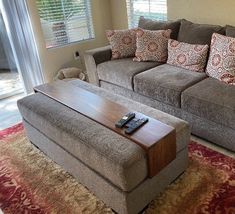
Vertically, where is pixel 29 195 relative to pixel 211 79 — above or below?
below

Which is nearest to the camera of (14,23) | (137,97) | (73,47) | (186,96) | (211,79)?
(186,96)

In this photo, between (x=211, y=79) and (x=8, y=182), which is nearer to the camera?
(x=8, y=182)

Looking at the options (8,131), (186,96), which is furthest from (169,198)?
(8,131)

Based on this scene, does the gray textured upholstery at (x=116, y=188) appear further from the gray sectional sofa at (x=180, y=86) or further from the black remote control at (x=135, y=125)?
the gray sectional sofa at (x=180, y=86)

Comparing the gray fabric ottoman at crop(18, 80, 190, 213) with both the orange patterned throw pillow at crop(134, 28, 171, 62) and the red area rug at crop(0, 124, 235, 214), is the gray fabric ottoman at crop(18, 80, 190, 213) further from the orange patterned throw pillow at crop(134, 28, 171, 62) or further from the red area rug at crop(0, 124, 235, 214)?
the orange patterned throw pillow at crop(134, 28, 171, 62)

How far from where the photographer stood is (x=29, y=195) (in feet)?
6.20

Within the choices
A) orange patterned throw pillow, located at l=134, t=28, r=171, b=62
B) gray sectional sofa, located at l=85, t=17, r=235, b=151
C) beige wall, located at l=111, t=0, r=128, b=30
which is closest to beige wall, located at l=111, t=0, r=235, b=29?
gray sectional sofa, located at l=85, t=17, r=235, b=151

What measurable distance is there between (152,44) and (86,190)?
1798 millimetres

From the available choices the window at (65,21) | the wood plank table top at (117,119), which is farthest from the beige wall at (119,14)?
the wood plank table top at (117,119)

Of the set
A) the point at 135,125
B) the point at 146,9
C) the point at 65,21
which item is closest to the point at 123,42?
the point at 146,9

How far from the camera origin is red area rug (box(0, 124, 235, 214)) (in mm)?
1688

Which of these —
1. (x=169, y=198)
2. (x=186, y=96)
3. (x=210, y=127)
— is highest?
(x=186, y=96)

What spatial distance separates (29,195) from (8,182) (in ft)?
0.88

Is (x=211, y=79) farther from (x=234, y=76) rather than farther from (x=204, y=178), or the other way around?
(x=204, y=178)
